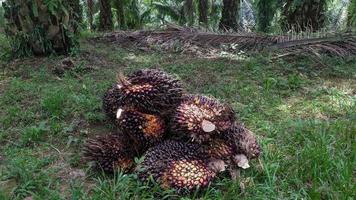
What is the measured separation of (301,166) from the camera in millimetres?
2885

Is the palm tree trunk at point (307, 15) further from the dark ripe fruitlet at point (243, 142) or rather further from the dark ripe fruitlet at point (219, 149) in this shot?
the dark ripe fruitlet at point (219, 149)

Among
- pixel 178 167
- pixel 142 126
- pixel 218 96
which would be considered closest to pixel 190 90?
pixel 218 96

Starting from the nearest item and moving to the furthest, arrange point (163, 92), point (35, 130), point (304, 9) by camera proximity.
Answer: point (163, 92), point (35, 130), point (304, 9)

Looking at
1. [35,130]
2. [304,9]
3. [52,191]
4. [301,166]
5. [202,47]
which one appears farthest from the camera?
[304,9]

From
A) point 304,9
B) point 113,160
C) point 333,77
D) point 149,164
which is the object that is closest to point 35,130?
point 113,160

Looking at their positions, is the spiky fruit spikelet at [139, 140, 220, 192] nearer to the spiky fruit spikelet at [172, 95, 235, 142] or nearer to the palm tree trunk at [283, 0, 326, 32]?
the spiky fruit spikelet at [172, 95, 235, 142]

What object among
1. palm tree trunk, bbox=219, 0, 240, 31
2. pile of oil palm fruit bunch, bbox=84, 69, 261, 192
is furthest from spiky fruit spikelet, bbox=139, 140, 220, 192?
palm tree trunk, bbox=219, 0, 240, 31

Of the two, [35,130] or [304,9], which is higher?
[304,9]

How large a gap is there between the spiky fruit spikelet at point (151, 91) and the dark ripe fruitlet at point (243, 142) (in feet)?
1.56

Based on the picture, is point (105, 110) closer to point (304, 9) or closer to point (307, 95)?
point (307, 95)

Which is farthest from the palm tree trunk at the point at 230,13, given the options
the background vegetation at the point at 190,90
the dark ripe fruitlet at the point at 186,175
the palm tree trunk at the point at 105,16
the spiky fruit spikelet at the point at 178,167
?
the dark ripe fruitlet at the point at 186,175

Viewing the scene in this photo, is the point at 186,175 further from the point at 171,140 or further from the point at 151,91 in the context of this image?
the point at 151,91

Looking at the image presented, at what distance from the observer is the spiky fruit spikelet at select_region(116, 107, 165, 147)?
118 inches

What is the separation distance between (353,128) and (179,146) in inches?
58.0
